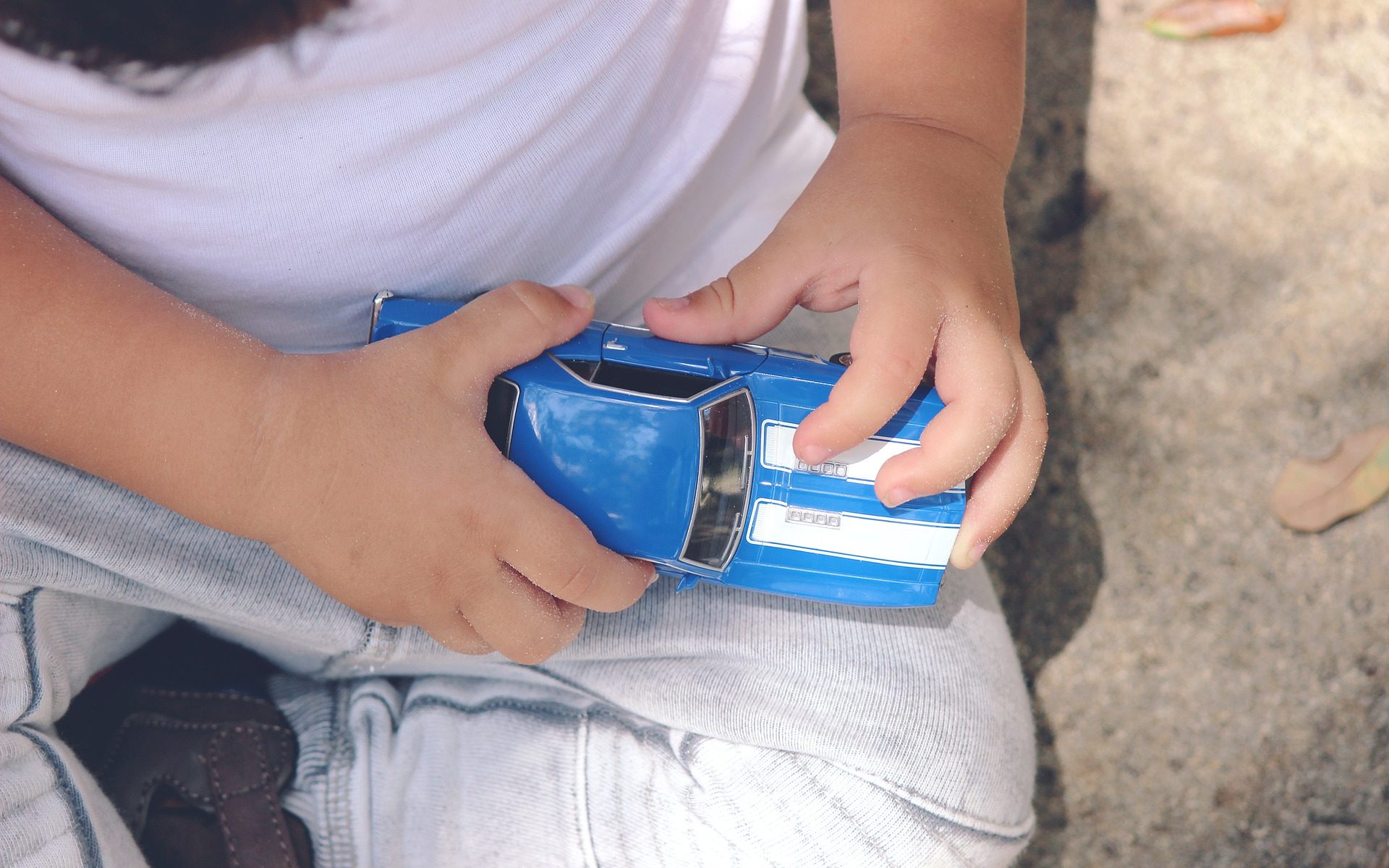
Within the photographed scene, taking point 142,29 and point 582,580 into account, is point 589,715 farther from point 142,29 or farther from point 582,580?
point 142,29

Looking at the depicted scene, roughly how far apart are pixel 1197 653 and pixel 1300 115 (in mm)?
587

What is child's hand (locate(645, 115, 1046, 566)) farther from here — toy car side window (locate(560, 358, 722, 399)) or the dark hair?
the dark hair

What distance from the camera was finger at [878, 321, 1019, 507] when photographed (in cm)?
63

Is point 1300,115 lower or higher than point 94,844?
lower

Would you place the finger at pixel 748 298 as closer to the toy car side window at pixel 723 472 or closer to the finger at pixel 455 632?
the toy car side window at pixel 723 472

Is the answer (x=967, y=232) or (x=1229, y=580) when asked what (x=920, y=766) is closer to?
(x=967, y=232)

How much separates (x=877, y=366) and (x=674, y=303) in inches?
5.4

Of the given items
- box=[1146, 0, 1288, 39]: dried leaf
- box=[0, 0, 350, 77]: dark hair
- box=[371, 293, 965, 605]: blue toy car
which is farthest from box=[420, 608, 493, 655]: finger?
box=[1146, 0, 1288, 39]: dried leaf

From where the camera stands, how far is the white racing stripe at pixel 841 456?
2.04ft

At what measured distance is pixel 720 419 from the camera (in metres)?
0.62

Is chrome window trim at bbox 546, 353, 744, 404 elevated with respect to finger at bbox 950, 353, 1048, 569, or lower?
elevated

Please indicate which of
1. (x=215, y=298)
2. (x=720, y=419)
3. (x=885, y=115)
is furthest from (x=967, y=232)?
(x=215, y=298)

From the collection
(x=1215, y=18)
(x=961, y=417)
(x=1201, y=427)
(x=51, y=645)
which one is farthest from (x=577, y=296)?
(x=1215, y=18)

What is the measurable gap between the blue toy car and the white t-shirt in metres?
0.06
